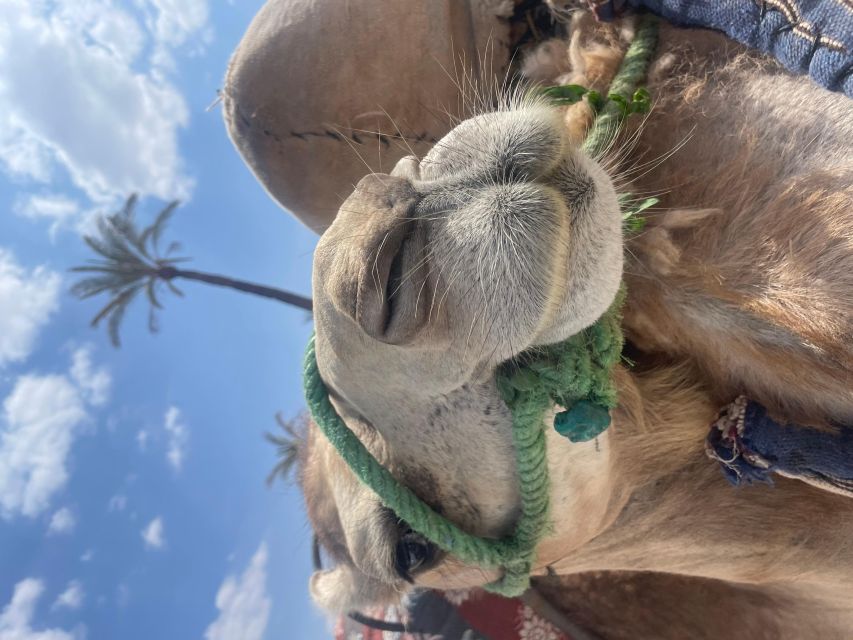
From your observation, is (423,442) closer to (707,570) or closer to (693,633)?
(707,570)

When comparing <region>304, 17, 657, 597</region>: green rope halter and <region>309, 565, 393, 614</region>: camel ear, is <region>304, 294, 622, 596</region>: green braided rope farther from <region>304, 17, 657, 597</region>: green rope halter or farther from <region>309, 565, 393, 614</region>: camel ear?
<region>309, 565, 393, 614</region>: camel ear

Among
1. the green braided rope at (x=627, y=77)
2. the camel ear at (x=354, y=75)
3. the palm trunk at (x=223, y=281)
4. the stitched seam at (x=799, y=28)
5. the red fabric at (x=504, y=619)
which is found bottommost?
the red fabric at (x=504, y=619)

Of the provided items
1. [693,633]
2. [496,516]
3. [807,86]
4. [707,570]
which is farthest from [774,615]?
[807,86]

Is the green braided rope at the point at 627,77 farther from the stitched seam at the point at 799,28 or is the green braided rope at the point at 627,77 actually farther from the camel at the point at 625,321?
the stitched seam at the point at 799,28

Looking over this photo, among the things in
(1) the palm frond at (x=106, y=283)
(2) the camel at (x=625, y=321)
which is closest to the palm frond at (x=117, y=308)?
(1) the palm frond at (x=106, y=283)

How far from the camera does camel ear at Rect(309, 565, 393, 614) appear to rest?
1.67 meters

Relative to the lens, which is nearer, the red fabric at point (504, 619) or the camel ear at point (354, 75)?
the camel ear at point (354, 75)

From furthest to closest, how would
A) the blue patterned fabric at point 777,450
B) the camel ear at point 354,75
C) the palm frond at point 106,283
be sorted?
the palm frond at point 106,283, the camel ear at point 354,75, the blue patterned fabric at point 777,450

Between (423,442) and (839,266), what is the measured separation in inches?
32.5

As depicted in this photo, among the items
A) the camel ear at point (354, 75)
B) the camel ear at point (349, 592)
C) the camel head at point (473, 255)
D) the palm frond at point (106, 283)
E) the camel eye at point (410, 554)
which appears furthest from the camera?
the palm frond at point (106, 283)

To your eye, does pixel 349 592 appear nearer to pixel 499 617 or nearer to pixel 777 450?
pixel 499 617

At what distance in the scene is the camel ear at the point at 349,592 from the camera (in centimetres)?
167

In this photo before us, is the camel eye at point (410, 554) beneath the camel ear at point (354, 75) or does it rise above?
beneath

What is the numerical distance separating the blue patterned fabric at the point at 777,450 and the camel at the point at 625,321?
0.04 m
